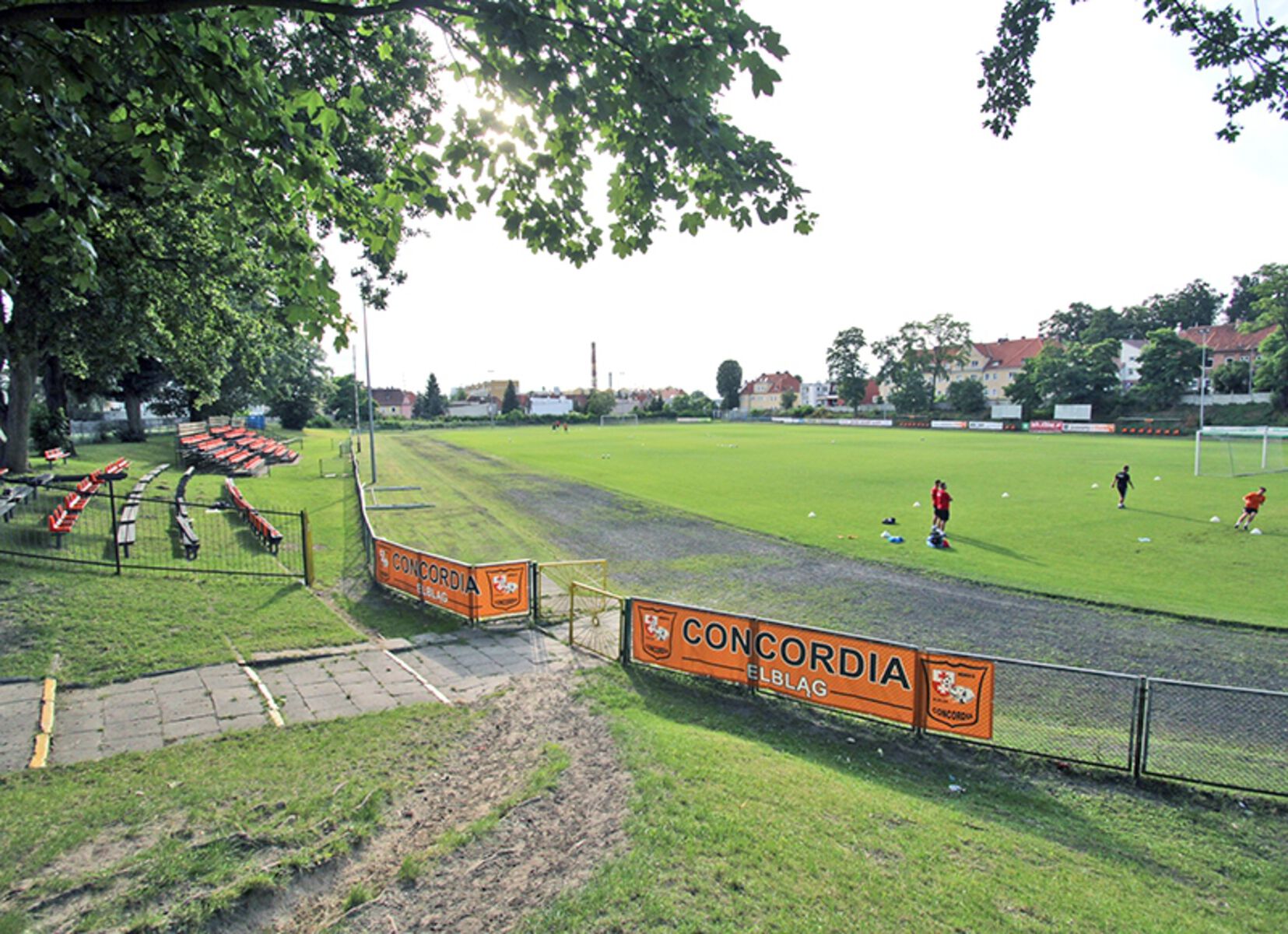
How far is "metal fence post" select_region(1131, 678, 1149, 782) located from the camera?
6676mm

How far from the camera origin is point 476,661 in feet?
31.8

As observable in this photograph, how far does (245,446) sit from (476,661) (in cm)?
3443

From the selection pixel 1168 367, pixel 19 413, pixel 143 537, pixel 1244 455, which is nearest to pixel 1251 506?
pixel 1244 455

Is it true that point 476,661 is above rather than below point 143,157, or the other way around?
below

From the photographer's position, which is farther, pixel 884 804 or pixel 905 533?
pixel 905 533

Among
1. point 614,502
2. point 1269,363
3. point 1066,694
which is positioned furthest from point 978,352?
point 1066,694

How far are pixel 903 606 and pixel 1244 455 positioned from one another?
36280 millimetres

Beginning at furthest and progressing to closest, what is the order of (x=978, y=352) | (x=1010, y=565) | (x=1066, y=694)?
(x=978, y=352) < (x=1010, y=565) < (x=1066, y=694)

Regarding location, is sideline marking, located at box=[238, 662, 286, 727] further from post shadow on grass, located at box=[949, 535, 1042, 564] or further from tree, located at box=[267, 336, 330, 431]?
tree, located at box=[267, 336, 330, 431]

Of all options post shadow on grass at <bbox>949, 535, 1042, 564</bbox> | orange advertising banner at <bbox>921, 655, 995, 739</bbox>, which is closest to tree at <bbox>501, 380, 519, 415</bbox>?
post shadow on grass at <bbox>949, 535, 1042, 564</bbox>

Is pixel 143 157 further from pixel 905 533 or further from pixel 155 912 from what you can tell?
pixel 905 533

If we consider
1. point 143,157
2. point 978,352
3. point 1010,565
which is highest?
point 978,352

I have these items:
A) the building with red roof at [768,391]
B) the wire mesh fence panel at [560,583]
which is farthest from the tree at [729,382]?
the wire mesh fence panel at [560,583]

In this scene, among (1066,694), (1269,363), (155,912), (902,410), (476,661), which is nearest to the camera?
(155,912)
